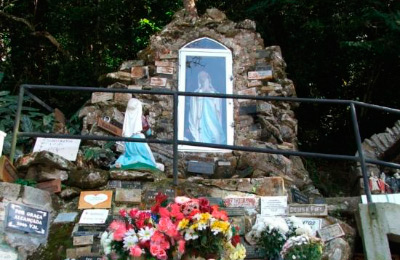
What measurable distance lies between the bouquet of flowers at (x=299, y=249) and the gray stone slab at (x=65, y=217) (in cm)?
198

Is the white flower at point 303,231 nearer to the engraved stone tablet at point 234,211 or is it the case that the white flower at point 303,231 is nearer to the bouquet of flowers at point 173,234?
the bouquet of flowers at point 173,234

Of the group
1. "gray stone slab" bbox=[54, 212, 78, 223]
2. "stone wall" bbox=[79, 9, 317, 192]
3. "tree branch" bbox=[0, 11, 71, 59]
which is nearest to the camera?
"gray stone slab" bbox=[54, 212, 78, 223]

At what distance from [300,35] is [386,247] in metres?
6.23

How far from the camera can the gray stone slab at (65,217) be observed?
548 cm

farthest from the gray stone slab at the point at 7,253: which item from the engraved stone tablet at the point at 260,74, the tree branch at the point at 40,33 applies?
the tree branch at the point at 40,33

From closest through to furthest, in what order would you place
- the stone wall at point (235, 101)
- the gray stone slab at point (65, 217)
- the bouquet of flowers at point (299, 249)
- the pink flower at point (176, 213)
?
the pink flower at point (176, 213), the bouquet of flowers at point (299, 249), the gray stone slab at point (65, 217), the stone wall at point (235, 101)

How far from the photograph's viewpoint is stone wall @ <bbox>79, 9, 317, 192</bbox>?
8.05 m

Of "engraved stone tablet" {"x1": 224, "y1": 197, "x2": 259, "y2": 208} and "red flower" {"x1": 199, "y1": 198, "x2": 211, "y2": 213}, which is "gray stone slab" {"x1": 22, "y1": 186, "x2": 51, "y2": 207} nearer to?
"engraved stone tablet" {"x1": 224, "y1": 197, "x2": 259, "y2": 208}

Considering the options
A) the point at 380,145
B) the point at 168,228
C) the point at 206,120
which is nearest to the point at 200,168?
the point at 206,120

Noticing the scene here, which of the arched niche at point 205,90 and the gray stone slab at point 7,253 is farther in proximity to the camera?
the arched niche at point 205,90

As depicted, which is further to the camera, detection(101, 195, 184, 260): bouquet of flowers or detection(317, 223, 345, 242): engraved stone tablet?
detection(317, 223, 345, 242): engraved stone tablet

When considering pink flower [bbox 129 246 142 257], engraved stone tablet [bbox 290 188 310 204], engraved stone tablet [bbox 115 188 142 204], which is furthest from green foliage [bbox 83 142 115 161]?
pink flower [bbox 129 246 142 257]

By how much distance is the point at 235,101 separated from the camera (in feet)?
28.3

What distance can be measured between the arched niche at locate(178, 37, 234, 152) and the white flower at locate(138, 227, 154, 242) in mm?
3936
